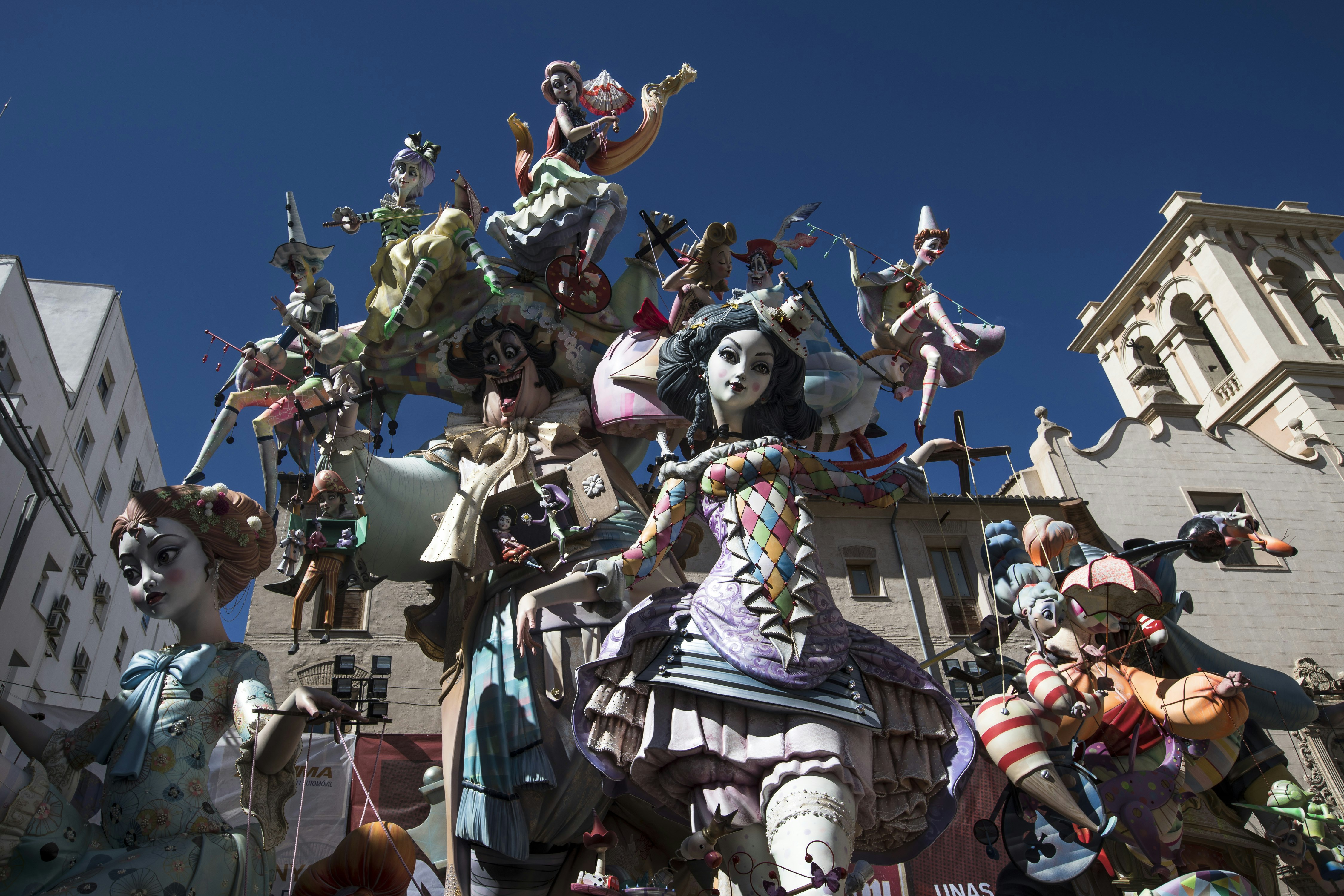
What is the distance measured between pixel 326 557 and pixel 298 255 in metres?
1.99

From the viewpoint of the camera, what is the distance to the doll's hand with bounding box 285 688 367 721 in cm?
334

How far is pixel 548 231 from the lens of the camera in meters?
6.22

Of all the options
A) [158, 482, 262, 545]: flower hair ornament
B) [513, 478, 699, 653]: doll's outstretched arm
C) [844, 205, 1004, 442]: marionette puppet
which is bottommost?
[513, 478, 699, 653]: doll's outstretched arm

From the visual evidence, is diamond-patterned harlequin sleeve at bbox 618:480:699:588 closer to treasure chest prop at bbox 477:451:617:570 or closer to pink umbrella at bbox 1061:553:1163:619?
treasure chest prop at bbox 477:451:617:570

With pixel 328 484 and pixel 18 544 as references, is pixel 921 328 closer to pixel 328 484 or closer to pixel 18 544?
pixel 328 484

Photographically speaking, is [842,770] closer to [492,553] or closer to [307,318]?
[492,553]

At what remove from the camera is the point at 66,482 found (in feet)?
37.2

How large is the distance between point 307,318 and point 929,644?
375 inches

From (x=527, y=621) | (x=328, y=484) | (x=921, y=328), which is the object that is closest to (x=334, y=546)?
(x=328, y=484)

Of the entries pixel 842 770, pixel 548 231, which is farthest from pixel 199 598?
pixel 548 231

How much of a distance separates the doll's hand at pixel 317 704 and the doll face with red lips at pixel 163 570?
38.6 inches

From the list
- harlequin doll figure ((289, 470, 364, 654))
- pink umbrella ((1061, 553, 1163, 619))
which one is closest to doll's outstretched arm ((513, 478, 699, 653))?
harlequin doll figure ((289, 470, 364, 654))

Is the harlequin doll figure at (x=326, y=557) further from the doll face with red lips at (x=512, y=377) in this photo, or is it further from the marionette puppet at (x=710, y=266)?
the marionette puppet at (x=710, y=266)

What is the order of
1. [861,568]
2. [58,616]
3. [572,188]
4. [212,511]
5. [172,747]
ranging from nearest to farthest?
[172,747] < [212,511] < [572,188] < [58,616] < [861,568]
